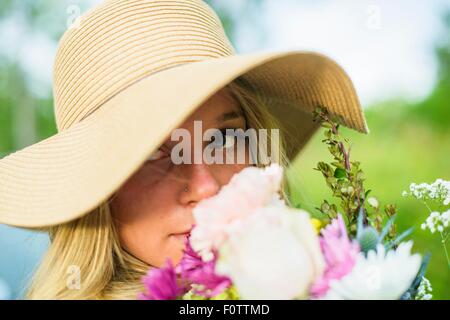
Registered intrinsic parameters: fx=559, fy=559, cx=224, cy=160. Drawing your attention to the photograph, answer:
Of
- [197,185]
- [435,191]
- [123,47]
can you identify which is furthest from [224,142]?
[435,191]

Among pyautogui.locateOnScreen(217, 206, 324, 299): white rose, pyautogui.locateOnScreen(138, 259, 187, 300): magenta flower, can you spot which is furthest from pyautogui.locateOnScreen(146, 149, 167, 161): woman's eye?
pyautogui.locateOnScreen(217, 206, 324, 299): white rose

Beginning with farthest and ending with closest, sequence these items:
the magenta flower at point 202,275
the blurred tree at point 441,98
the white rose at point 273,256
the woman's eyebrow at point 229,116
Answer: the blurred tree at point 441,98, the woman's eyebrow at point 229,116, the magenta flower at point 202,275, the white rose at point 273,256

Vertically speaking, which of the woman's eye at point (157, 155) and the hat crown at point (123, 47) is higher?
the hat crown at point (123, 47)

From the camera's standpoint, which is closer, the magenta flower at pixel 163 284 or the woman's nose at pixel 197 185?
the magenta flower at pixel 163 284

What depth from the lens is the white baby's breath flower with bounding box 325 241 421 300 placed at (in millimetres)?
645

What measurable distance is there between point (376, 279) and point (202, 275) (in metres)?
0.21

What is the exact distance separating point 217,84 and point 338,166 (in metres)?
0.27

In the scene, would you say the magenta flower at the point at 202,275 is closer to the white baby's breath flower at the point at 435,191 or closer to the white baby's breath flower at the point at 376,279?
the white baby's breath flower at the point at 376,279

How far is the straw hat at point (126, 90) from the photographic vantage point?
35.9 inches

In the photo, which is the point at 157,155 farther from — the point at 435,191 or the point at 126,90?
the point at 435,191

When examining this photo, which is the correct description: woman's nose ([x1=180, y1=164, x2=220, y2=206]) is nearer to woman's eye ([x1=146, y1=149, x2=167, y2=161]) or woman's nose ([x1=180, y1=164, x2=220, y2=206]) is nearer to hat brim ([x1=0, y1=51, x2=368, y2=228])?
woman's eye ([x1=146, y1=149, x2=167, y2=161])

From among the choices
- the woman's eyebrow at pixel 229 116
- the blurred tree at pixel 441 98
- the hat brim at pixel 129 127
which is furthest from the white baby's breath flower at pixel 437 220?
the blurred tree at pixel 441 98

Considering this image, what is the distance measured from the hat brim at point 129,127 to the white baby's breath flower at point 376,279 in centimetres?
35
